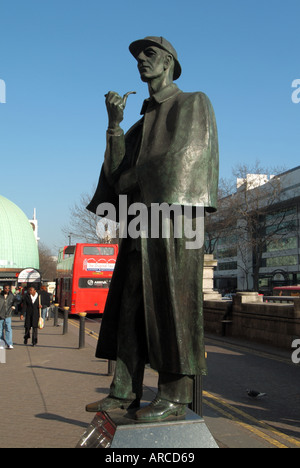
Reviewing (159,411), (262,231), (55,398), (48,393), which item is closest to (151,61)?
Answer: (159,411)

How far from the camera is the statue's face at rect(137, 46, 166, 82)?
11.1 ft

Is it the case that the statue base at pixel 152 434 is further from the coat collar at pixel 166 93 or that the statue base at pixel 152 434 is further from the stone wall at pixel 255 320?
the stone wall at pixel 255 320

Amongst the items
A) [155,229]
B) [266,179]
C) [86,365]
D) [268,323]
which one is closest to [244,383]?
[86,365]

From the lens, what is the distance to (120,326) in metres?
3.23

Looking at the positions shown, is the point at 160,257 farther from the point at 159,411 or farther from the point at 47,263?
the point at 47,263

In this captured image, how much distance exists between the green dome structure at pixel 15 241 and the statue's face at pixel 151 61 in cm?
10848

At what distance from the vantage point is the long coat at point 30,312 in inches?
568

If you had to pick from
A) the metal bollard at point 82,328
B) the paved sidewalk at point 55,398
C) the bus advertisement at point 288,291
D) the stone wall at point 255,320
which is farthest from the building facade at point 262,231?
the paved sidewalk at point 55,398

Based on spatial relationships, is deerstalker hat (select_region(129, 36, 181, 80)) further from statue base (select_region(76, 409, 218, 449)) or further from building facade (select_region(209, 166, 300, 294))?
building facade (select_region(209, 166, 300, 294))

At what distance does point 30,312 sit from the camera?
47.9ft

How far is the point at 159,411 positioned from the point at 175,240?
1.07 m

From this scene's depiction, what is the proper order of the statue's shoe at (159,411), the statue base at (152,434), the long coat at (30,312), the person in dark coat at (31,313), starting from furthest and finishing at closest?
the long coat at (30,312) < the person in dark coat at (31,313) < the statue's shoe at (159,411) < the statue base at (152,434)

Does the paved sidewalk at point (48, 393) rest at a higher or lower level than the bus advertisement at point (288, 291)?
lower

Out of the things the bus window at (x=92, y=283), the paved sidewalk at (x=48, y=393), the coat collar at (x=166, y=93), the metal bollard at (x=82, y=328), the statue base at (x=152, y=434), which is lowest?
the paved sidewalk at (x=48, y=393)
